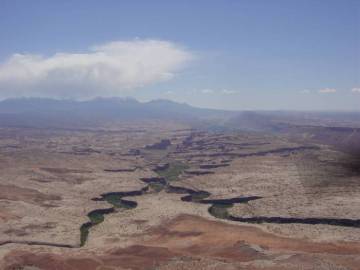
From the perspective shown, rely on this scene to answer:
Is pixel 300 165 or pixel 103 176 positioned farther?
pixel 300 165

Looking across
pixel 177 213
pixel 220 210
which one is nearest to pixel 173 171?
pixel 220 210

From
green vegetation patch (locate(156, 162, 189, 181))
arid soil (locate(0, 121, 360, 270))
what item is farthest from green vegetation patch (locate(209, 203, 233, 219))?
green vegetation patch (locate(156, 162, 189, 181))

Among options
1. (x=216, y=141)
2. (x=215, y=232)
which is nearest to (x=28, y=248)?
(x=215, y=232)

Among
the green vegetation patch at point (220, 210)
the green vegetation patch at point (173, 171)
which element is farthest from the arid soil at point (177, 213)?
the green vegetation patch at point (220, 210)

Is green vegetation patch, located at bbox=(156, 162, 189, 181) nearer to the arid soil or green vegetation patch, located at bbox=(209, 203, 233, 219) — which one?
the arid soil

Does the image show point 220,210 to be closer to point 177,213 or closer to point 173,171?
point 177,213

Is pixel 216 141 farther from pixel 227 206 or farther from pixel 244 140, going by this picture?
pixel 227 206

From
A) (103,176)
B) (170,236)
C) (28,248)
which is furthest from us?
(103,176)

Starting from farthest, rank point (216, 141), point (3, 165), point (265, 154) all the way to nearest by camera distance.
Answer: point (216, 141), point (265, 154), point (3, 165)
